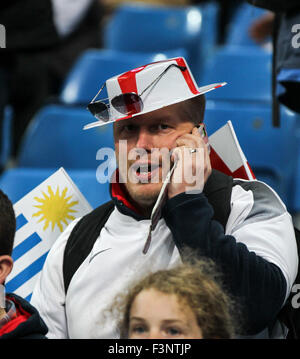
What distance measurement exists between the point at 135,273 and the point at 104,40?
3.54 meters

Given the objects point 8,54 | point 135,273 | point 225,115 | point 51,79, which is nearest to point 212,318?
point 135,273

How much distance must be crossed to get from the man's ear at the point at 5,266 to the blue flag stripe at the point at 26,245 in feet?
0.41

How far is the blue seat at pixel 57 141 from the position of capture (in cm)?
238

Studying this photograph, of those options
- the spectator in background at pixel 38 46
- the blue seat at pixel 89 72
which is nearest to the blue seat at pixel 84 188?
the spectator in background at pixel 38 46

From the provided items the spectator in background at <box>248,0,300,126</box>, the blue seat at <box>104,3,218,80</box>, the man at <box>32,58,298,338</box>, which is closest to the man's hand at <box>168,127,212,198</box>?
→ the man at <box>32,58,298,338</box>

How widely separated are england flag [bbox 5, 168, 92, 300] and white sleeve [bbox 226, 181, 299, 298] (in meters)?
0.38

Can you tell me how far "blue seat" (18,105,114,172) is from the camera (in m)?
2.38

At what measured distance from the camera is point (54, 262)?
1438 mm

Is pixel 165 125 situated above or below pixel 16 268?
above

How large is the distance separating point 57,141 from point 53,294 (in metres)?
1.19
